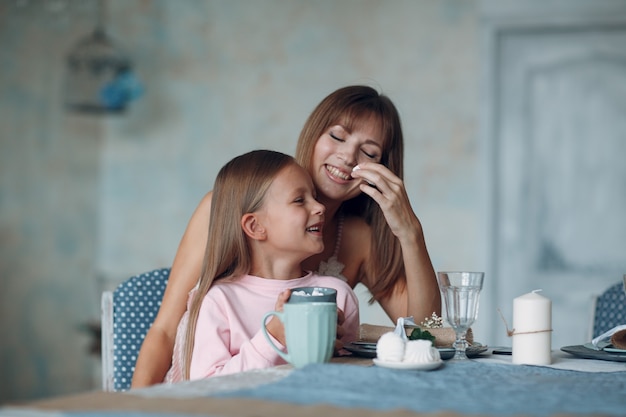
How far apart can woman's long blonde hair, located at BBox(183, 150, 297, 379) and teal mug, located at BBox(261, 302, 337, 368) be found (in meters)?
0.33

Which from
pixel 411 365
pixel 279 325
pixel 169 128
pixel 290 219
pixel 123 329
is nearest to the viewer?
pixel 411 365

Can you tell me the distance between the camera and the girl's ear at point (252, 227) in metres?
1.68

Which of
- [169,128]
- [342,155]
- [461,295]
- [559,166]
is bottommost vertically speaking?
[461,295]

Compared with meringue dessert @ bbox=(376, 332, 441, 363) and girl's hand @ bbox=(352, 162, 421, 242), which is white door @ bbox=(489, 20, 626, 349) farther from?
meringue dessert @ bbox=(376, 332, 441, 363)

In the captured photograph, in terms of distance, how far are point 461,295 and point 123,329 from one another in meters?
0.86

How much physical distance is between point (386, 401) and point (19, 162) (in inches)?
151

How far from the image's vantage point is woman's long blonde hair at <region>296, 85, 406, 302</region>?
2.07 m

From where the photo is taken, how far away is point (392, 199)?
1.83 meters

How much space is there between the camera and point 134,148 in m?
4.89

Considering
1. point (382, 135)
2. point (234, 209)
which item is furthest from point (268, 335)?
point (382, 135)

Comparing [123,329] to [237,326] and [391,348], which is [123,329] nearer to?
[237,326]

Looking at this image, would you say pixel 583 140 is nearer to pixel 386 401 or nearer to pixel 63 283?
pixel 63 283

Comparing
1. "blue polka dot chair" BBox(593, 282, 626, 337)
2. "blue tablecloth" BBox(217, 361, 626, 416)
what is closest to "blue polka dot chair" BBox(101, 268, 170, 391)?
"blue tablecloth" BBox(217, 361, 626, 416)

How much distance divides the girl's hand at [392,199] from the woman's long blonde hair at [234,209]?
19cm
